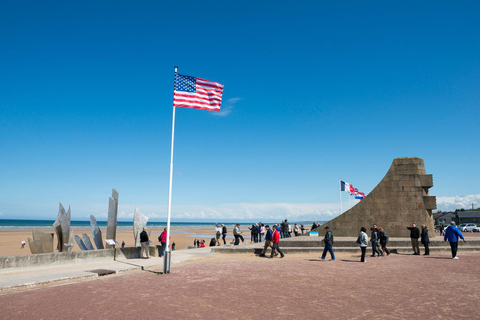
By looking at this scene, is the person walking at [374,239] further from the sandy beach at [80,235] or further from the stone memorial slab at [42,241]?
the sandy beach at [80,235]

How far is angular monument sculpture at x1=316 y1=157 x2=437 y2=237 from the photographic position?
20.0 meters

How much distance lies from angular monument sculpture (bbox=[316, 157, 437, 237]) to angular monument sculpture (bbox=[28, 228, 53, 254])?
16833mm

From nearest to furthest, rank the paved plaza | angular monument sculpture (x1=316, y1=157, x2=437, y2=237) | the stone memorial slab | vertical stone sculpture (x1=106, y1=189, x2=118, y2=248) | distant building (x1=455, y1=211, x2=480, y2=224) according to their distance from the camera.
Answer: the paved plaza → the stone memorial slab → vertical stone sculpture (x1=106, y1=189, x2=118, y2=248) → angular monument sculpture (x1=316, y1=157, x2=437, y2=237) → distant building (x1=455, y1=211, x2=480, y2=224)

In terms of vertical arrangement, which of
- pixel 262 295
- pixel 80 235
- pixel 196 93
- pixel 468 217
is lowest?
pixel 80 235

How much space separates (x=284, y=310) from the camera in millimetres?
6633

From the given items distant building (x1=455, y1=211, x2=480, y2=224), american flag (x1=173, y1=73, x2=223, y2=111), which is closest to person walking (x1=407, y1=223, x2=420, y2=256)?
american flag (x1=173, y1=73, x2=223, y2=111)

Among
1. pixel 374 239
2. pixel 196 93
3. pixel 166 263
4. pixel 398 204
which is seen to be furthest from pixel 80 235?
pixel 374 239

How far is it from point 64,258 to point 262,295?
8934 millimetres

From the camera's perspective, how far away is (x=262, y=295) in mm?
7973

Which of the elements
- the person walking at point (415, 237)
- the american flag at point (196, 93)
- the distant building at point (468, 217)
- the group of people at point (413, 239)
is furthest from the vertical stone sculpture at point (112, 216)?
the distant building at point (468, 217)

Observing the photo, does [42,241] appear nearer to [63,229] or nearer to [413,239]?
[63,229]


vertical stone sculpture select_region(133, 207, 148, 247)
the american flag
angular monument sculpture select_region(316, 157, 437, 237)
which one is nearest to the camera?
the american flag

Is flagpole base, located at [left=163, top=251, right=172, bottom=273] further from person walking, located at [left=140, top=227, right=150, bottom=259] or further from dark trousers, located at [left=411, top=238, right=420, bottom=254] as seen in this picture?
dark trousers, located at [left=411, top=238, right=420, bottom=254]

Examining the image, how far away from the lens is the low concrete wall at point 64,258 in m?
11.2
